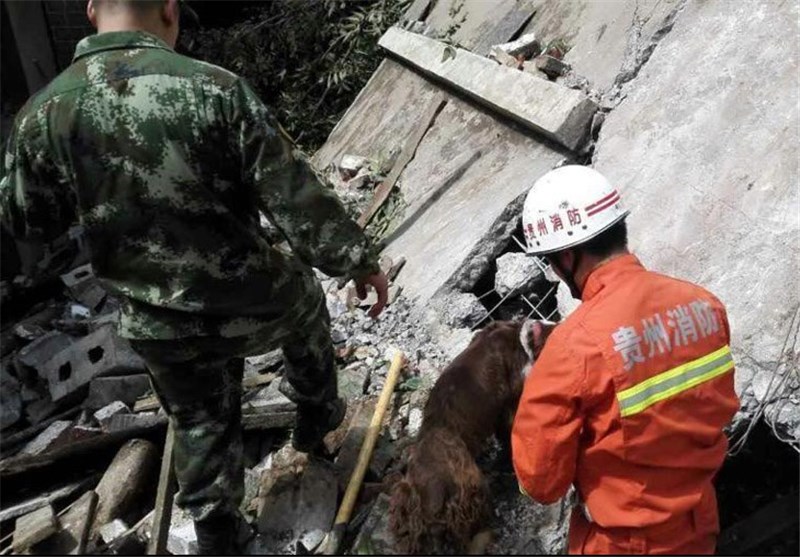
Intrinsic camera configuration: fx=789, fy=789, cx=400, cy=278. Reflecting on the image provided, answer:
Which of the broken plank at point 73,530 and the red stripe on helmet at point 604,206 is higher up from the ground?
the red stripe on helmet at point 604,206

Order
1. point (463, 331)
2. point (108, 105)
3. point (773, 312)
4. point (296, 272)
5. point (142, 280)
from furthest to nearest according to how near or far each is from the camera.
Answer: point (463, 331), point (773, 312), point (296, 272), point (142, 280), point (108, 105)

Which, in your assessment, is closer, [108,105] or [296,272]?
[108,105]

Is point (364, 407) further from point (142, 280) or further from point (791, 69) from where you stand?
point (791, 69)

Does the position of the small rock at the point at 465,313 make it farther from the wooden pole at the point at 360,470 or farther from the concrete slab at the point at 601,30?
the concrete slab at the point at 601,30

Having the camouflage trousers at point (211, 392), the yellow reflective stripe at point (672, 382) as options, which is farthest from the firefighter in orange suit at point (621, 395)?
the camouflage trousers at point (211, 392)

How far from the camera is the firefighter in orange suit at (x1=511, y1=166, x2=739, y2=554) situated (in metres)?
2.13

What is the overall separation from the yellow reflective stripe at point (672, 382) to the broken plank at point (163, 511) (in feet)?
6.35

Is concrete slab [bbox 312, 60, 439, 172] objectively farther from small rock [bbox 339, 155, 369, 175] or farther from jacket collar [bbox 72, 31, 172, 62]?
jacket collar [bbox 72, 31, 172, 62]

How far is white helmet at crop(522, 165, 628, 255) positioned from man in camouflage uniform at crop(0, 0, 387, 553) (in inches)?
24.0

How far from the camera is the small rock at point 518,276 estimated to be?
409 centimetres

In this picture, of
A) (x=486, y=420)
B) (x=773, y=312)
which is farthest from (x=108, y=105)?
(x=773, y=312)

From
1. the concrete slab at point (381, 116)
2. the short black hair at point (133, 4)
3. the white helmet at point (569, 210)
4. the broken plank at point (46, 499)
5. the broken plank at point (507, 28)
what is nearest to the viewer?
the white helmet at point (569, 210)

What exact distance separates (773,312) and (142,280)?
2504mm

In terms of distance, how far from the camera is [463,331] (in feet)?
13.3
